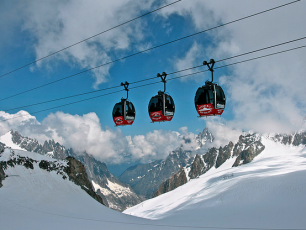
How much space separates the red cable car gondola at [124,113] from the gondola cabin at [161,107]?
80.5 inches

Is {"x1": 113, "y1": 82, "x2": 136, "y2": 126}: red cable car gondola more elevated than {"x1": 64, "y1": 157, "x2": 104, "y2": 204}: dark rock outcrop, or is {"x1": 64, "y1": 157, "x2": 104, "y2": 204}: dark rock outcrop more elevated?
{"x1": 113, "y1": 82, "x2": 136, "y2": 126}: red cable car gondola

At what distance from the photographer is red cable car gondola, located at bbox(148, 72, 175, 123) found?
669 inches

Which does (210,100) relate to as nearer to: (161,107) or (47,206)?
(161,107)

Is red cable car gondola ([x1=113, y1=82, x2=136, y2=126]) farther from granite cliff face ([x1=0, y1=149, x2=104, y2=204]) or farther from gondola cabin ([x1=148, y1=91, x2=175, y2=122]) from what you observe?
granite cliff face ([x1=0, y1=149, x2=104, y2=204])

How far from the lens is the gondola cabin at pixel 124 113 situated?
61.3 ft

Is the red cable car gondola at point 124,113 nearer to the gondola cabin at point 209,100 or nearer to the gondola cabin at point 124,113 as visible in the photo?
the gondola cabin at point 124,113

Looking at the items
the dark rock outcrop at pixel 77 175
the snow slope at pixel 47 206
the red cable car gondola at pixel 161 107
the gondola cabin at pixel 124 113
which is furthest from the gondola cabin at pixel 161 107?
the dark rock outcrop at pixel 77 175

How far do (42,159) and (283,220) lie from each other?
39436 mm

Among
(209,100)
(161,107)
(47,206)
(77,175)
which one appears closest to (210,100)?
(209,100)

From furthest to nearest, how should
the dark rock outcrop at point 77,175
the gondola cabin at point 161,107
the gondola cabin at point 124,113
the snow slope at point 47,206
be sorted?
the dark rock outcrop at point 77,175 → the gondola cabin at point 124,113 → the gondola cabin at point 161,107 → the snow slope at point 47,206

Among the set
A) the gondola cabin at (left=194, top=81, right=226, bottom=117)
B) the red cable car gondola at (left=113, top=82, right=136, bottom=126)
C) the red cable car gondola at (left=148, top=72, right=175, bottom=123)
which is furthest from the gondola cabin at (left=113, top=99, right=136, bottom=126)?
the gondola cabin at (left=194, top=81, right=226, bottom=117)

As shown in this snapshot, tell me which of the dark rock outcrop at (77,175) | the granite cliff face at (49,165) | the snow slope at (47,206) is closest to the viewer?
the snow slope at (47,206)

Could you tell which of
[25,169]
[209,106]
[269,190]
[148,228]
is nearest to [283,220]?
[148,228]

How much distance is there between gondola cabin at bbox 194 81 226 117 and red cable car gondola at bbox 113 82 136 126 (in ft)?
18.3
